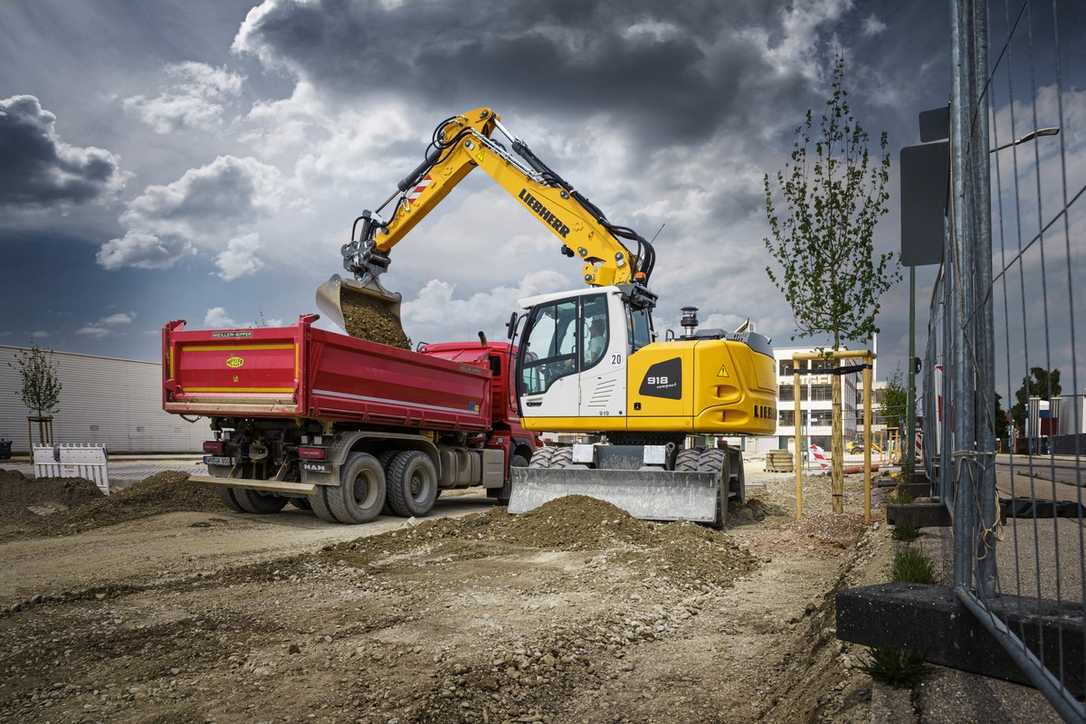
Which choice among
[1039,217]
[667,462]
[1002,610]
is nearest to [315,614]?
[1002,610]

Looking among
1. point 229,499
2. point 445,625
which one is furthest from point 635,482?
point 229,499

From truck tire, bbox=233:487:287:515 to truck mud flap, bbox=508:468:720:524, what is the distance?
3913 millimetres

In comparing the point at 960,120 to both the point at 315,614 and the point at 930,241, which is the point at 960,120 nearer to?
the point at 315,614

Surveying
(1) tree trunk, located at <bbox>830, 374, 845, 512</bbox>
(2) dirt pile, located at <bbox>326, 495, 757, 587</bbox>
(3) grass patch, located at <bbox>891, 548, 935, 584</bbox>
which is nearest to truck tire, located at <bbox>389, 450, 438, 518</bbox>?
(2) dirt pile, located at <bbox>326, 495, 757, 587</bbox>

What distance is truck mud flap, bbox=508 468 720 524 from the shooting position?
874 centimetres

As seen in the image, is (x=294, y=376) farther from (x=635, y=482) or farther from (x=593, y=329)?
(x=635, y=482)

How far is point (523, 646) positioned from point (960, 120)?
3.36m

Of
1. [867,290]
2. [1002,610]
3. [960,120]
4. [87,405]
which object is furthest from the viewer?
[87,405]

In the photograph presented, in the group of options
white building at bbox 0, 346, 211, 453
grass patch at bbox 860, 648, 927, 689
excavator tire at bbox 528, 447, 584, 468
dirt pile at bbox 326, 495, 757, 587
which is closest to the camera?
grass patch at bbox 860, 648, 927, 689

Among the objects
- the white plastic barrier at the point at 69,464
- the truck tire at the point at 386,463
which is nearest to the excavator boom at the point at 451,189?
the truck tire at the point at 386,463

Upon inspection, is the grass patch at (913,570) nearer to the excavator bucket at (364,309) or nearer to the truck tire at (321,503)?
the truck tire at (321,503)

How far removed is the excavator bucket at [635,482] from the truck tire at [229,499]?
14.1 feet

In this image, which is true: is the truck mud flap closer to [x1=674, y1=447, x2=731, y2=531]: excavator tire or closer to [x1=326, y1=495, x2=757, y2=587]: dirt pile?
[x1=674, y1=447, x2=731, y2=531]: excavator tire

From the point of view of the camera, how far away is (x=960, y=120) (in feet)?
10.4
